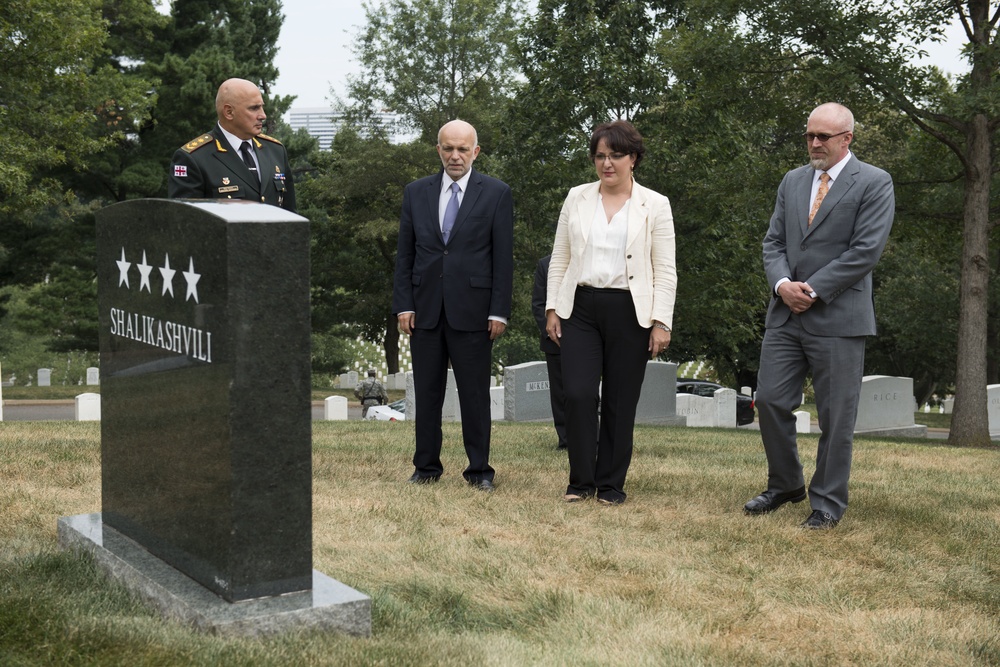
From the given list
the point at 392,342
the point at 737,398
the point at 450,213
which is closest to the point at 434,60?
A: the point at 392,342

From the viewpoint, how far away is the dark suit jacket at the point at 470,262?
21.1ft

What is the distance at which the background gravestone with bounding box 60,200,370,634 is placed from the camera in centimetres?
325

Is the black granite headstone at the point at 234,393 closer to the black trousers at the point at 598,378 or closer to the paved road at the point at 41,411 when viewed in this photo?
the black trousers at the point at 598,378

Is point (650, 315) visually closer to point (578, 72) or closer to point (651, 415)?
point (651, 415)

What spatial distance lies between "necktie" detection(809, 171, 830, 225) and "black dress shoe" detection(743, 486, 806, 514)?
1524mm

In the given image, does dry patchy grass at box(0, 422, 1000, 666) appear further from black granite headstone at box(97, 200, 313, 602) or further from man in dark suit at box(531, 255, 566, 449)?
man in dark suit at box(531, 255, 566, 449)

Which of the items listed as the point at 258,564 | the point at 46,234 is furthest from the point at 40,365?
the point at 258,564

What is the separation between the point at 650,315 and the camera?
602cm

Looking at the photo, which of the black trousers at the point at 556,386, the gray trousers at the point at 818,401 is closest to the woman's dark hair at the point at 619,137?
the gray trousers at the point at 818,401

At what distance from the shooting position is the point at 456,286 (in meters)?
6.42

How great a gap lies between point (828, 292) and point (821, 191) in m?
0.58

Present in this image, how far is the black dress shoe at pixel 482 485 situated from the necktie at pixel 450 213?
1.51 metres

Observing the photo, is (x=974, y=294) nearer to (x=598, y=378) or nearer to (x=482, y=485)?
(x=598, y=378)

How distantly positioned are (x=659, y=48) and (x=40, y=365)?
108 feet
